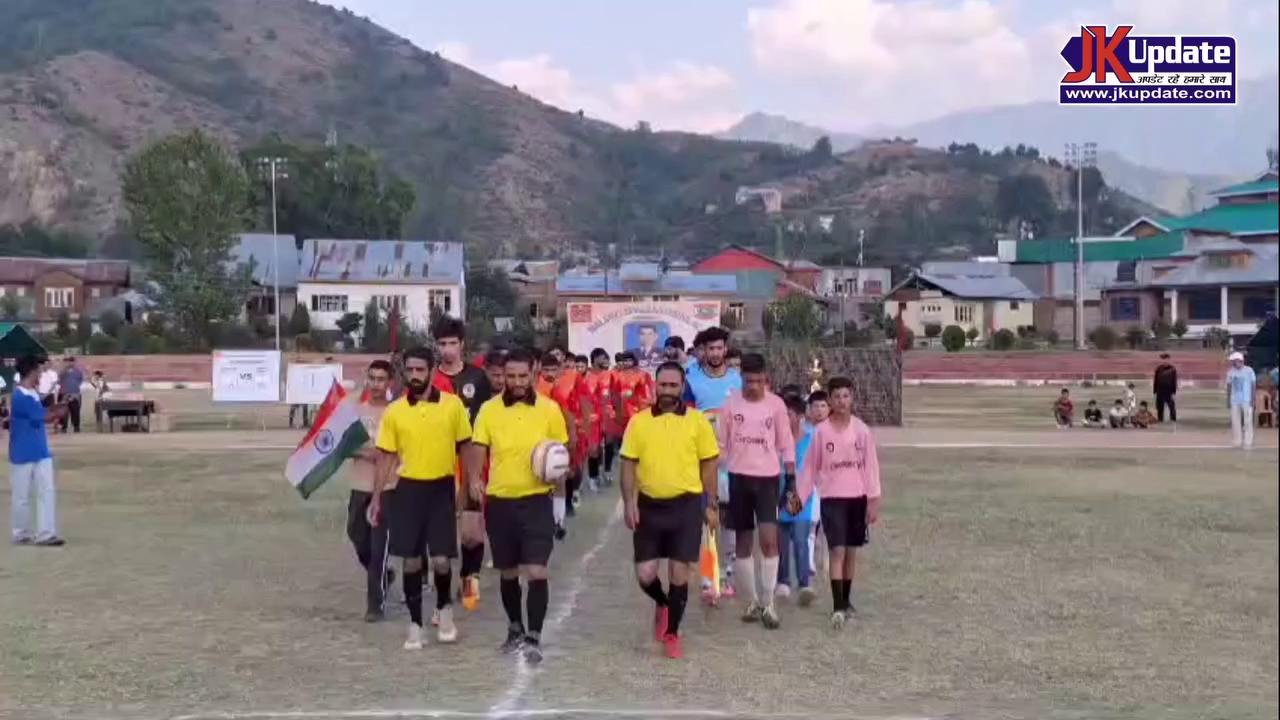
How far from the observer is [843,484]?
10.4 metres

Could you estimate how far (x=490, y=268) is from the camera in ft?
324

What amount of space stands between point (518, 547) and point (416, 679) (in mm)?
1026

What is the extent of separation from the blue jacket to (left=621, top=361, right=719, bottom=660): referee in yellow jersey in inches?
292

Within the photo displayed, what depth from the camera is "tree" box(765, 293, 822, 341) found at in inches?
2707

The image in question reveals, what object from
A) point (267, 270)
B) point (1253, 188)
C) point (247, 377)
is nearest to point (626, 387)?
point (1253, 188)

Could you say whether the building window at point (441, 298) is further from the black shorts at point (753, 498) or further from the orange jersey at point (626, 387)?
the black shorts at point (753, 498)

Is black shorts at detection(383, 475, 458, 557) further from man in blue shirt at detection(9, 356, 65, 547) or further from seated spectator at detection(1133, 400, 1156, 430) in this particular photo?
seated spectator at detection(1133, 400, 1156, 430)

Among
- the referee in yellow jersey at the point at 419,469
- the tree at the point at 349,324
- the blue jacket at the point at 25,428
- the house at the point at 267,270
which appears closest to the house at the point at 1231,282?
the referee in yellow jersey at the point at 419,469

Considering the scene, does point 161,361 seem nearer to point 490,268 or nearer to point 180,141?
point 180,141

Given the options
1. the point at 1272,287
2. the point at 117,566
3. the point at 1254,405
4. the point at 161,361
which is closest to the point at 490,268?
the point at 161,361

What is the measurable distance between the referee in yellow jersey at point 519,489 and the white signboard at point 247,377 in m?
25.7

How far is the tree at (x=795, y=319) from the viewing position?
68.8 metres

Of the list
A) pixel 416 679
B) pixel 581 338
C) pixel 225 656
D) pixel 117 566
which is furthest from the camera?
pixel 581 338

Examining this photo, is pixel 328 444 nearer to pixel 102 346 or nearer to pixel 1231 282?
pixel 1231 282
